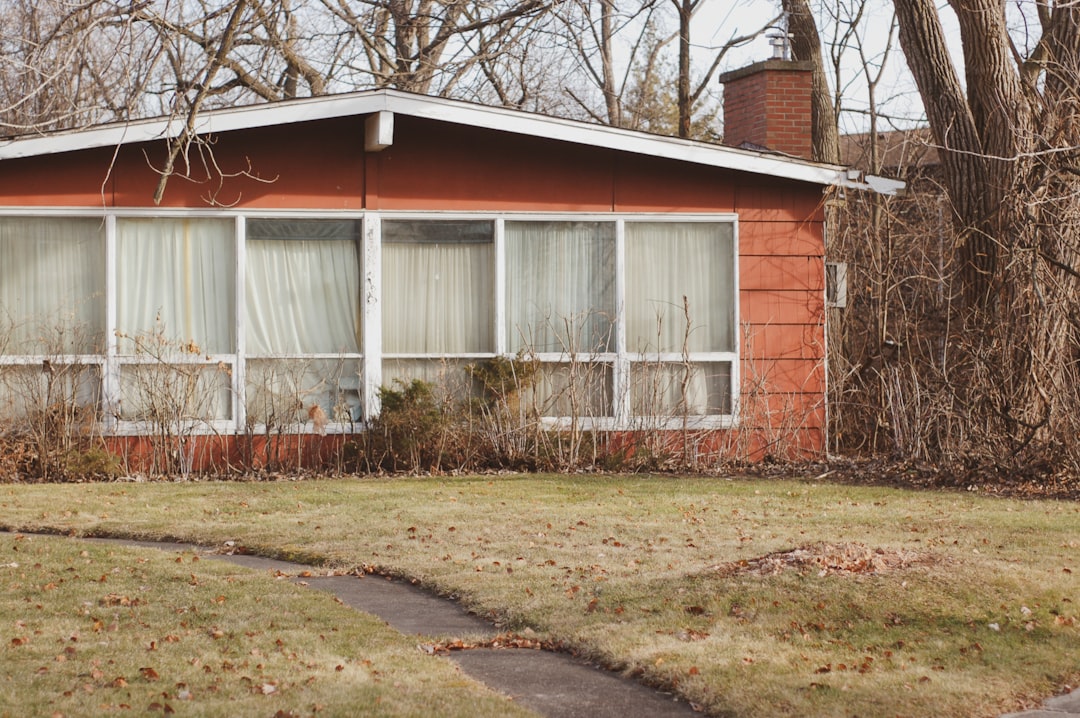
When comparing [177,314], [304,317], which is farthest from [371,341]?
[177,314]

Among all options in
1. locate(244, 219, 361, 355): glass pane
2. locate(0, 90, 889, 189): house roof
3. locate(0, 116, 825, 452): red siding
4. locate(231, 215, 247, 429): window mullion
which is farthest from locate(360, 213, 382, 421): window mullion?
locate(231, 215, 247, 429): window mullion

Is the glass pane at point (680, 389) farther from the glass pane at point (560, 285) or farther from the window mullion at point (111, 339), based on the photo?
the window mullion at point (111, 339)

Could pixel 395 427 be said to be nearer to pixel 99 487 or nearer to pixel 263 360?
pixel 263 360

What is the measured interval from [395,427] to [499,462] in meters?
1.10

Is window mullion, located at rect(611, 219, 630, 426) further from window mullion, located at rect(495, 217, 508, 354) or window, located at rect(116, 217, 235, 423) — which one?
window, located at rect(116, 217, 235, 423)

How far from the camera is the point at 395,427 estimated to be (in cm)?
Answer: 1225

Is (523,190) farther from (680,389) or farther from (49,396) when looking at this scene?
(49,396)

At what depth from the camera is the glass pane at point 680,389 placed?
507 inches

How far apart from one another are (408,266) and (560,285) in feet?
5.16

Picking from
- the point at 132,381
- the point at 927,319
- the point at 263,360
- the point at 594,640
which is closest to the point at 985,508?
the point at 927,319

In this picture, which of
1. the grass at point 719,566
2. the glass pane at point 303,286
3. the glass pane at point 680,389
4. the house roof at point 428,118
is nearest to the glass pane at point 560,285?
the glass pane at point 680,389

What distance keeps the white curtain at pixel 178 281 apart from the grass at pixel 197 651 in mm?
5229

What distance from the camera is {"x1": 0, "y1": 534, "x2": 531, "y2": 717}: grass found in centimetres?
474

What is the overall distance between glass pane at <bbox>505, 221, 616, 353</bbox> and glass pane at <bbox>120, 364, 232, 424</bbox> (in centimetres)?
293
